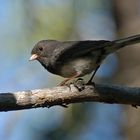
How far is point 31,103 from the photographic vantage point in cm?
338

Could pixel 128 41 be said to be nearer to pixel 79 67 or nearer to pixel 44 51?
pixel 79 67

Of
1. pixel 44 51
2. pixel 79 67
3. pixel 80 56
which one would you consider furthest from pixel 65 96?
pixel 44 51

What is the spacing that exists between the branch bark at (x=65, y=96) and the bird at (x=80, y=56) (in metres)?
0.46

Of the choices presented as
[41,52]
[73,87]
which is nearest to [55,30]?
[41,52]

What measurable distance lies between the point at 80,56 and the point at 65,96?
2.69 ft

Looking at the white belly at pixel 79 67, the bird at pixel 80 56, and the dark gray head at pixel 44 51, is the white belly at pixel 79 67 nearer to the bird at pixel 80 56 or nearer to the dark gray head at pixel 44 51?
the bird at pixel 80 56

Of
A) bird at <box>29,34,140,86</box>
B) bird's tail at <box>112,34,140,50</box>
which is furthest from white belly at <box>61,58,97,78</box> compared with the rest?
bird's tail at <box>112,34,140,50</box>

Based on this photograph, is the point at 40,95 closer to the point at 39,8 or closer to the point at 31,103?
the point at 31,103

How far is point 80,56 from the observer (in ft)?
13.8

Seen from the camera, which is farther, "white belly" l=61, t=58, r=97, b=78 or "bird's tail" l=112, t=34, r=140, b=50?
"white belly" l=61, t=58, r=97, b=78

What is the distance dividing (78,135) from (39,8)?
1.89 metres

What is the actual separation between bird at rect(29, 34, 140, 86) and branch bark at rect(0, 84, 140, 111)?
46cm

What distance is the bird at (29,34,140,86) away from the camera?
4074 millimetres

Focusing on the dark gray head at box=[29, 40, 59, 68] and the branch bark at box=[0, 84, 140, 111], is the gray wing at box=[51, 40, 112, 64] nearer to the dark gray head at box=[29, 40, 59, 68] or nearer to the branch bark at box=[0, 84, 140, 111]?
the dark gray head at box=[29, 40, 59, 68]
